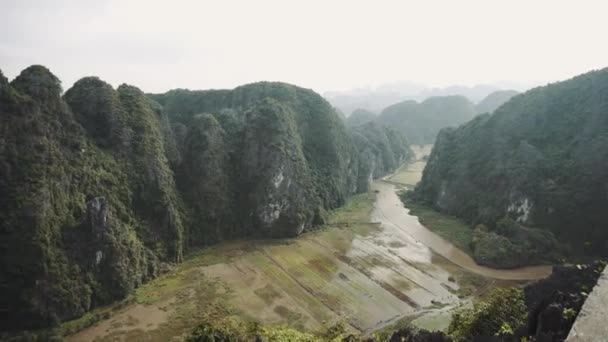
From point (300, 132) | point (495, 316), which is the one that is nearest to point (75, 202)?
point (495, 316)

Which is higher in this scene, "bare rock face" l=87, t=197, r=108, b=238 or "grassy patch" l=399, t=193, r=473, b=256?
"bare rock face" l=87, t=197, r=108, b=238

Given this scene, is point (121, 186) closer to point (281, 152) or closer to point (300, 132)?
point (281, 152)

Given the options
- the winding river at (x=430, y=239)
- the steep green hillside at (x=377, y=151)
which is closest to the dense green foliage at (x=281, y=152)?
the steep green hillside at (x=377, y=151)

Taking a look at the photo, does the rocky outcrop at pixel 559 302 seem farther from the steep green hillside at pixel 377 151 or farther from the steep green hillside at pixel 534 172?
the steep green hillside at pixel 377 151

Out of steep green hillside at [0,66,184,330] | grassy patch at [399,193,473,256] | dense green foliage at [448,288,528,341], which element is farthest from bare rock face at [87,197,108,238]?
grassy patch at [399,193,473,256]

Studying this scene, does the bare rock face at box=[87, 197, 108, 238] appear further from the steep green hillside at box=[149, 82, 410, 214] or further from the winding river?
the winding river
